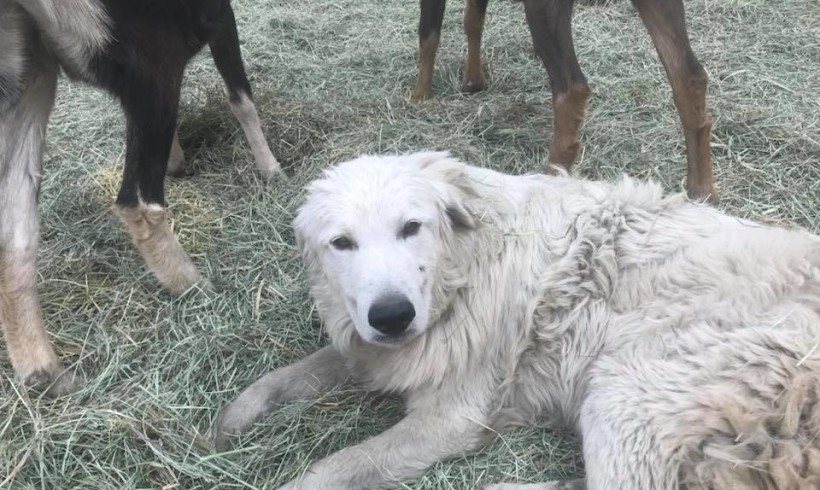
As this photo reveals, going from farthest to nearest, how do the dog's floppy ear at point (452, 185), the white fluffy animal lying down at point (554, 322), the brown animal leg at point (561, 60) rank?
the brown animal leg at point (561, 60) → the dog's floppy ear at point (452, 185) → the white fluffy animal lying down at point (554, 322)

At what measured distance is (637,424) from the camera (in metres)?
2.37

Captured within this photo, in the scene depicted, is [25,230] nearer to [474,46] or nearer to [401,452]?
[401,452]

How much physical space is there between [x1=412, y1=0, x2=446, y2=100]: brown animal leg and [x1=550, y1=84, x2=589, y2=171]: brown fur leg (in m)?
1.76

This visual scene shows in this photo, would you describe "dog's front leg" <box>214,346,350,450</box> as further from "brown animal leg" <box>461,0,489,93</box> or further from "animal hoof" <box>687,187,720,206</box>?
"brown animal leg" <box>461,0,489,93</box>

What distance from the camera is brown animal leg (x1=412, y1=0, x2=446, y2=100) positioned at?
527 centimetres

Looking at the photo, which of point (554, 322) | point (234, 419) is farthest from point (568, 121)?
point (234, 419)

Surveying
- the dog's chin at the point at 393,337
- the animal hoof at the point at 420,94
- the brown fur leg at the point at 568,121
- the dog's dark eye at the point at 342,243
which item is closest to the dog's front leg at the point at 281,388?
the dog's chin at the point at 393,337

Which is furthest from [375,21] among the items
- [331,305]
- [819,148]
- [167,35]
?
[331,305]

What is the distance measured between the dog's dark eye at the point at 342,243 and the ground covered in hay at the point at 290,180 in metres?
0.81

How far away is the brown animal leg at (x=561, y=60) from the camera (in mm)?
3611

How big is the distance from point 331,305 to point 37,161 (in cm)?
173

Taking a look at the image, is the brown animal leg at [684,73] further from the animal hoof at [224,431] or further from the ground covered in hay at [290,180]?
the animal hoof at [224,431]

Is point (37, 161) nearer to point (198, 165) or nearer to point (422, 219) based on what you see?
point (198, 165)

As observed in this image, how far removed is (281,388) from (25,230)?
146 cm
